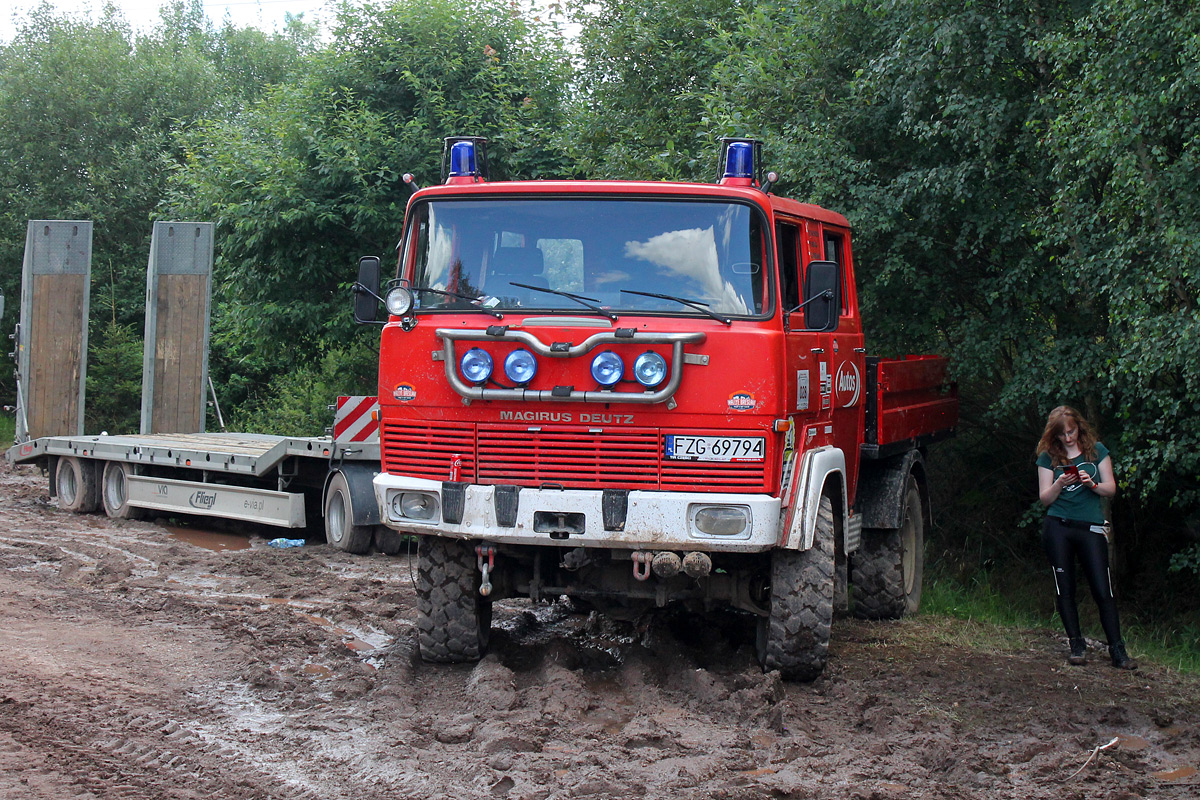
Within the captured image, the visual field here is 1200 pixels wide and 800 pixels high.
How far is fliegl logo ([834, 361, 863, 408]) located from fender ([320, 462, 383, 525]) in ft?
16.4

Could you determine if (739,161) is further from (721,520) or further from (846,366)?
(721,520)

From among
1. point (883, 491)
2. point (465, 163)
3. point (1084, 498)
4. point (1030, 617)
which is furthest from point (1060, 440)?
point (465, 163)

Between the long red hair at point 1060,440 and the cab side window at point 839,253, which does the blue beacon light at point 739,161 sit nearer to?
the cab side window at point 839,253

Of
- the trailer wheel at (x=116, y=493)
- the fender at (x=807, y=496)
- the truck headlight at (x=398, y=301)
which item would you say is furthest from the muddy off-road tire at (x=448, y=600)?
the trailer wheel at (x=116, y=493)

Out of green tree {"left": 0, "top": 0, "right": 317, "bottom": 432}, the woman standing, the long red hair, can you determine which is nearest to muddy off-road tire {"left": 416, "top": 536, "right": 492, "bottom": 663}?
the woman standing

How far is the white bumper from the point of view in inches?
233

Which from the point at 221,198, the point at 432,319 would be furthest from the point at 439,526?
the point at 221,198

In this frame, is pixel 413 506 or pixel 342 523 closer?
pixel 413 506

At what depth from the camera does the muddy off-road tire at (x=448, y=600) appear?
21.7 ft

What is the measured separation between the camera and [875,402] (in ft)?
26.0

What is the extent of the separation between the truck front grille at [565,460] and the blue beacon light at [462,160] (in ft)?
4.98

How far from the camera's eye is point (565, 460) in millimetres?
6129

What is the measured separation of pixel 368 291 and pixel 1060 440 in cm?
428

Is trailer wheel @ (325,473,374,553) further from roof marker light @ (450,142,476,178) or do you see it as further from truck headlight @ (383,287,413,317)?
truck headlight @ (383,287,413,317)
